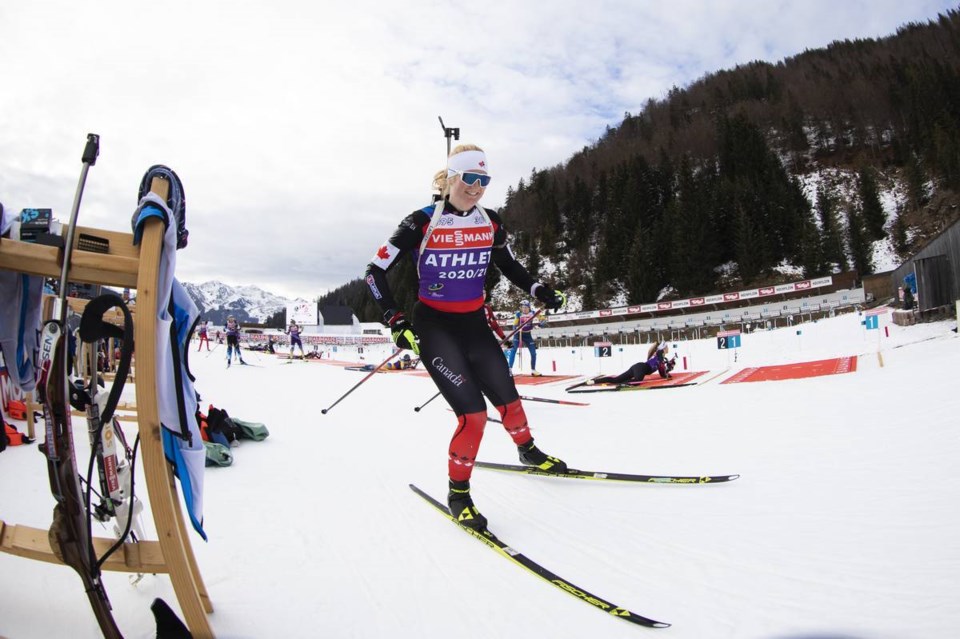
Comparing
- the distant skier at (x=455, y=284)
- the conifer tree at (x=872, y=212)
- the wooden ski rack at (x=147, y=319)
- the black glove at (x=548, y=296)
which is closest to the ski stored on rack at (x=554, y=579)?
the distant skier at (x=455, y=284)

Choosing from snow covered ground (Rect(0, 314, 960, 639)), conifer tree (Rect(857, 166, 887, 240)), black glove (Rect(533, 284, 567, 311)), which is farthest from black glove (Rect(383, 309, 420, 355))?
conifer tree (Rect(857, 166, 887, 240))

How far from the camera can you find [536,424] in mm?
5363

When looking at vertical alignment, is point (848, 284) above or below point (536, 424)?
above

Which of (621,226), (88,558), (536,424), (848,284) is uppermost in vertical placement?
(621,226)

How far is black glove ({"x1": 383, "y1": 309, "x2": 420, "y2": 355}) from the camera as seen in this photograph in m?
3.00

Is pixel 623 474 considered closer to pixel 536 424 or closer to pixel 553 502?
pixel 553 502

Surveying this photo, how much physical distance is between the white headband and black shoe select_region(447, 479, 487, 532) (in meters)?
1.99

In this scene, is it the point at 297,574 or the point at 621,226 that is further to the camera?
the point at 621,226

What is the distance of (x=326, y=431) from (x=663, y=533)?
387cm

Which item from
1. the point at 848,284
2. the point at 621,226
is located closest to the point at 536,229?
the point at 621,226

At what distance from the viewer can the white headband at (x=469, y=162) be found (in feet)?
10.2

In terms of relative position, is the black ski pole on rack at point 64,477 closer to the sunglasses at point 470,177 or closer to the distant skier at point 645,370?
the sunglasses at point 470,177

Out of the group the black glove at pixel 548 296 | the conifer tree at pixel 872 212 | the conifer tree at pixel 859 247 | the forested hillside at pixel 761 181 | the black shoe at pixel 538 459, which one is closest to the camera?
the black shoe at pixel 538 459

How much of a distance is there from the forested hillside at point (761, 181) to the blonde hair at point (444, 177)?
47892mm
